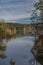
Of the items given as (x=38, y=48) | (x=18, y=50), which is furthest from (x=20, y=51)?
(x=38, y=48)

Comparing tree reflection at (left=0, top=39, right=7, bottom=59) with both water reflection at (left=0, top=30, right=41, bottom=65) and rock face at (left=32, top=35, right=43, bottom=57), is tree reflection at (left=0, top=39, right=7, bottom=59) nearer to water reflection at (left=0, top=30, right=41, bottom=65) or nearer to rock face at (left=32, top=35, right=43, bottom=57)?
water reflection at (left=0, top=30, right=41, bottom=65)

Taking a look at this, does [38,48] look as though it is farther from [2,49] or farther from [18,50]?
[2,49]

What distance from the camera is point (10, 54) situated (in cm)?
297

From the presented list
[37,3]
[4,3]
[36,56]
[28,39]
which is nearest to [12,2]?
[4,3]

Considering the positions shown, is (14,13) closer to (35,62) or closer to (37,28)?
(37,28)

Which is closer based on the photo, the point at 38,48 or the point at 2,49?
the point at 38,48

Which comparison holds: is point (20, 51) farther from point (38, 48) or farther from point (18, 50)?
point (38, 48)

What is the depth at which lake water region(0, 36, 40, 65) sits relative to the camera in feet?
9.61

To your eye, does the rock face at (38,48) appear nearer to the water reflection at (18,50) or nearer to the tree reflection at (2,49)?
the water reflection at (18,50)

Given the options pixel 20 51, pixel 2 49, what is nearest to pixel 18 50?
pixel 20 51

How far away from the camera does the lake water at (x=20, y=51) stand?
293 centimetres

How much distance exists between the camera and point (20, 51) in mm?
2945

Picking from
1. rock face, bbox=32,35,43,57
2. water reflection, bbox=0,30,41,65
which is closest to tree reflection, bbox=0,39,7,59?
water reflection, bbox=0,30,41,65

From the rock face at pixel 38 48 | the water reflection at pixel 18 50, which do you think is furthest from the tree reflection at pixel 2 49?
the rock face at pixel 38 48
